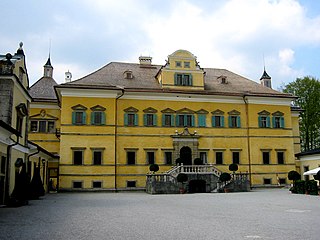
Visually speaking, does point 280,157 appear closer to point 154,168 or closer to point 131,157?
point 154,168

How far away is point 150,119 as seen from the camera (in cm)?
3659

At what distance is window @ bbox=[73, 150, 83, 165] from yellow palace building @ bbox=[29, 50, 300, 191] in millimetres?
93

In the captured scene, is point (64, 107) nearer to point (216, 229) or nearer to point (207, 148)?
point (207, 148)

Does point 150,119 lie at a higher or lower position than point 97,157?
higher

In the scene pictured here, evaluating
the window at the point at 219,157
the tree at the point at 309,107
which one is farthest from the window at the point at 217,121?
the tree at the point at 309,107

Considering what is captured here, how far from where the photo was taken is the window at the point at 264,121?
38906 millimetres

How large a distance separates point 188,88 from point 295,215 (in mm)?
→ 25299

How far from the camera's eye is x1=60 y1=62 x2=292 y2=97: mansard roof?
3650 cm

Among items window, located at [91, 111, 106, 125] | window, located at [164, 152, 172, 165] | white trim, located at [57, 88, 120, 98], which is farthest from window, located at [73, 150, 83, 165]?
window, located at [164, 152, 172, 165]

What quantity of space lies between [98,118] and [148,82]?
694 centimetres

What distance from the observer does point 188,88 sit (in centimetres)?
3797

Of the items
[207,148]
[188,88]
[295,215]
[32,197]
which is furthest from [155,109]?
[295,215]

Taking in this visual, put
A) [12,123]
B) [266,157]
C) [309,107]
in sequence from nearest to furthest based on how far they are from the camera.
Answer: [12,123], [266,157], [309,107]

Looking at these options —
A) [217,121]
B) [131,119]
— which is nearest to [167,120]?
[131,119]
